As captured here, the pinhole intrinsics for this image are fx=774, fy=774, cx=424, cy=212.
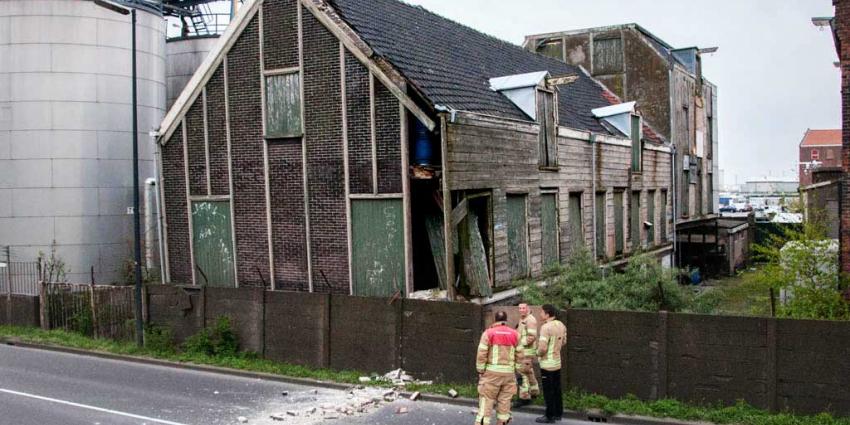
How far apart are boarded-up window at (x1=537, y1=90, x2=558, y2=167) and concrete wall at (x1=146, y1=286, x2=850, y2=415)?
8098 millimetres

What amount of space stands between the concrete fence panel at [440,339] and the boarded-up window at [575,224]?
9355 millimetres

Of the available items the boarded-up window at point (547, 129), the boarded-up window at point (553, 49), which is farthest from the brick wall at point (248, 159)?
the boarded-up window at point (553, 49)

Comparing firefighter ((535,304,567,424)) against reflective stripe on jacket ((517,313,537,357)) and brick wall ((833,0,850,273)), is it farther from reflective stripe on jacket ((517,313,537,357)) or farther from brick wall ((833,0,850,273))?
brick wall ((833,0,850,273))

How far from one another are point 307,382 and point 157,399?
2.87 metres

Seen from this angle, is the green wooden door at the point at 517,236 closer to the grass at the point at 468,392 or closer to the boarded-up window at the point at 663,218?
the grass at the point at 468,392

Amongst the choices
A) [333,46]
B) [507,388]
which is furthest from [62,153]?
[507,388]

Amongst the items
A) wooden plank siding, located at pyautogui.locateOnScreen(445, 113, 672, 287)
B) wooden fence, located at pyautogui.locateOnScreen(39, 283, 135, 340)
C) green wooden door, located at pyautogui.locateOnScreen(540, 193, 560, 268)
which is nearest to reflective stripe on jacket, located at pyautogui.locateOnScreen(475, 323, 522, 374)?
wooden plank siding, located at pyautogui.locateOnScreen(445, 113, 672, 287)

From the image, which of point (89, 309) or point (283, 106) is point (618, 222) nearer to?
point (283, 106)

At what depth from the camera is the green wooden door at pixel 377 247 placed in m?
17.5

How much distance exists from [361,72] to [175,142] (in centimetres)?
648

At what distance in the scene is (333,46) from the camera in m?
18.3

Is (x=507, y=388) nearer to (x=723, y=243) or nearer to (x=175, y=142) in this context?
(x=175, y=142)

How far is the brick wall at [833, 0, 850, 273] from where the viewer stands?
15.7m

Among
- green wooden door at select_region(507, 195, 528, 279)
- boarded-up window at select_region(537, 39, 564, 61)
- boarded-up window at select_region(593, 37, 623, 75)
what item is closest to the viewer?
green wooden door at select_region(507, 195, 528, 279)
